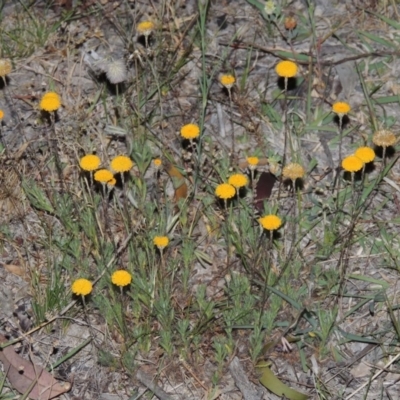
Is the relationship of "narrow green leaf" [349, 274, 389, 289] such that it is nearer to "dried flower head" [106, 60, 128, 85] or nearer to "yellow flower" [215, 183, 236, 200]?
"yellow flower" [215, 183, 236, 200]

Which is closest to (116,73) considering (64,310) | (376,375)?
(64,310)

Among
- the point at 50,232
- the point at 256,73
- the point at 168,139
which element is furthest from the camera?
the point at 256,73

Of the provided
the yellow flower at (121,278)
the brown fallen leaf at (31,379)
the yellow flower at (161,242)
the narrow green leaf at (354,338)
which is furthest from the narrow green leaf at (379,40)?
the brown fallen leaf at (31,379)

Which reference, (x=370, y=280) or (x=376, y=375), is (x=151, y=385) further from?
(x=370, y=280)

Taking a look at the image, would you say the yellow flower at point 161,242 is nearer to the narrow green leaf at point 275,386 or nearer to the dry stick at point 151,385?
the dry stick at point 151,385

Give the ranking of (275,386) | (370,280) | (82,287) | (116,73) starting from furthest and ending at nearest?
1. (116,73)
2. (370,280)
3. (275,386)
4. (82,287)

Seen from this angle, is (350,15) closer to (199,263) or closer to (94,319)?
(199,263)

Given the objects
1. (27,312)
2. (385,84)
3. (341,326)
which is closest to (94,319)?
(27,312)
